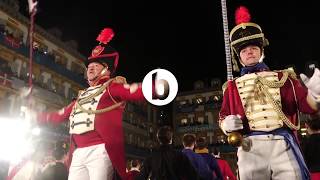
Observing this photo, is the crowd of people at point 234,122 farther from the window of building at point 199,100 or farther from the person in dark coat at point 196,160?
the window of building at point 199,100

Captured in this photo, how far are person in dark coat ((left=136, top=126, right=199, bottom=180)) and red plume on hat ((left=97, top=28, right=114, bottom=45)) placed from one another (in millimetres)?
1595

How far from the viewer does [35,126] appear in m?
5.25

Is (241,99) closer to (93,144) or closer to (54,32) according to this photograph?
(93,144)

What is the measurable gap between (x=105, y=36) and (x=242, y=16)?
2040mm

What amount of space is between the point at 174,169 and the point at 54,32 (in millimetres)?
30802

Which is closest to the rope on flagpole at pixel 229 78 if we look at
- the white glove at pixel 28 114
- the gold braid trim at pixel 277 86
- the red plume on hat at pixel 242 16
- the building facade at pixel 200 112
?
the gold braid trim at pixel 277 86

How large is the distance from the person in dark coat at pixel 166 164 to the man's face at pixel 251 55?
212cm

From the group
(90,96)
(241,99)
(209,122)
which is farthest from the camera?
(209,122)

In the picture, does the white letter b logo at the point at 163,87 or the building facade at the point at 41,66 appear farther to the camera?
the building facade at the point at 41,66

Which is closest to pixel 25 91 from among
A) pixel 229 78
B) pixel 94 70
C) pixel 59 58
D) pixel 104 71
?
pixel 94 70

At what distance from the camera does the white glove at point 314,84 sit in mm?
3398

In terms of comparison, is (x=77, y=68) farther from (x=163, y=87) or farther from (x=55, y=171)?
(x=163, y=87)

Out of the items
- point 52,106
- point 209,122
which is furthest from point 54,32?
point 209,122

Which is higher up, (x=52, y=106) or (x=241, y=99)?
(x=52, y=106)
